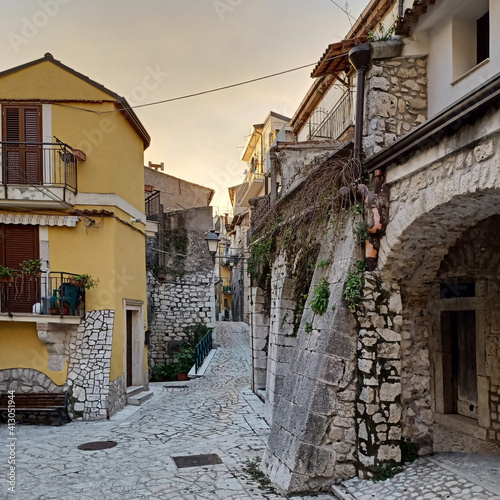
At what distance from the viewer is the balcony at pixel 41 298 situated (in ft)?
34.3

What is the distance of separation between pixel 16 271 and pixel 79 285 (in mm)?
1455

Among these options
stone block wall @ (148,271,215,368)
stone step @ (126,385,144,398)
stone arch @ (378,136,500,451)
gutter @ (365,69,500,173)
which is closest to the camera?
gutter @ (365,69,500,173)

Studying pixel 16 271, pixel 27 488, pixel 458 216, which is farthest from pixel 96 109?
pixel 458 216

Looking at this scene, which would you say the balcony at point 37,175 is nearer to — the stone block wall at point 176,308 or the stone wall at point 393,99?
the stone wall at point 393,99

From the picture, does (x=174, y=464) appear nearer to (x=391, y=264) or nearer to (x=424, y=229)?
(x=391, y=264)

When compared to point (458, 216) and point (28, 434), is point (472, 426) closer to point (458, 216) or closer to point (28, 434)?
point (458, 216)

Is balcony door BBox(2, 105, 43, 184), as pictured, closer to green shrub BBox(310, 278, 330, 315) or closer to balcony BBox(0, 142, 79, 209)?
balcony BBox(0, 142, 79, 209)

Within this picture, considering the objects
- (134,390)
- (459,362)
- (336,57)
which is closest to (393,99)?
(336,57)

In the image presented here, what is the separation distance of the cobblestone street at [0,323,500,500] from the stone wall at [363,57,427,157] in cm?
404

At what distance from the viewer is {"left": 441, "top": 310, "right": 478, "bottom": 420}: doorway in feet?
25.0

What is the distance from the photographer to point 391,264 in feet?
19.6

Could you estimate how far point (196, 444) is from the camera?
28.1ft

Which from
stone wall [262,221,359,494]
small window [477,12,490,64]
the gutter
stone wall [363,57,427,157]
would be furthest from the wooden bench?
small window [477,12,490,64]

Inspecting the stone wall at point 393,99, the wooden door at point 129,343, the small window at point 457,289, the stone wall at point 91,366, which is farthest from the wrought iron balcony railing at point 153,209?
the stone wall at point 393,99
